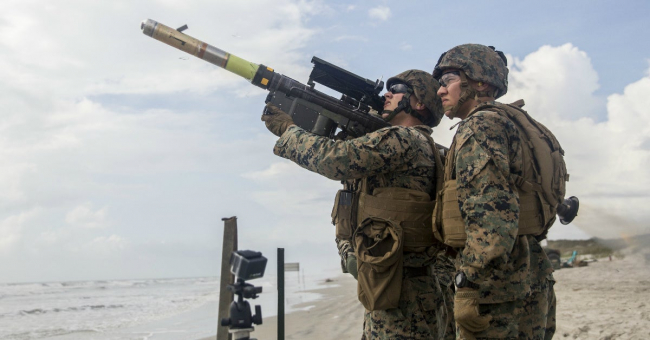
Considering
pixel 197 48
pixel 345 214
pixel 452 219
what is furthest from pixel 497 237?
pixel 197 48

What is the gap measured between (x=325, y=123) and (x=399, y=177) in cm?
108

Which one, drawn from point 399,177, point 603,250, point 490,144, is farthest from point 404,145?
point 603,250

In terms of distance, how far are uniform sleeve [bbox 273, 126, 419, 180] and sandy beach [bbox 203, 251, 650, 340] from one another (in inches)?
249

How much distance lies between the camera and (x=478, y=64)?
3.47m

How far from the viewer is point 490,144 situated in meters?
2.98

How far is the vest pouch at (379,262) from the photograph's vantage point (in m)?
3.46

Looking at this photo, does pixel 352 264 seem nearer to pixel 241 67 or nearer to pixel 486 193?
pixel 486 193

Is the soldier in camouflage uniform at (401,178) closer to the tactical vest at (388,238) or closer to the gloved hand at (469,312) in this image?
the tactical vest at (388,238)

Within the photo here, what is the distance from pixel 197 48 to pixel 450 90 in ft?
8.64

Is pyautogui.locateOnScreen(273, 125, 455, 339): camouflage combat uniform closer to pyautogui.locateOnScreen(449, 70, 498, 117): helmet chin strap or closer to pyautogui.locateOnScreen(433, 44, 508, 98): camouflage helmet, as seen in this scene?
pyautogui.locateOnScreen(449, 70, 498, 117): helmet chin strap

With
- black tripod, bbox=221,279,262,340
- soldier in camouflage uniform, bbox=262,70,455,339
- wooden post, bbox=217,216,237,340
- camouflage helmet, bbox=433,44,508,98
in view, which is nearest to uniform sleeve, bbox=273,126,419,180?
soldier in camouflage uniform, bbox=262,70,455,339

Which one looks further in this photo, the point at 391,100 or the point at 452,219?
the point at 391,100

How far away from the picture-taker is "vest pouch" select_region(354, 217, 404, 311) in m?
3.46

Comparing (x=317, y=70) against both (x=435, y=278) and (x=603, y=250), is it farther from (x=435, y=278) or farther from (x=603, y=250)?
(x=603, y=250)
